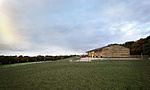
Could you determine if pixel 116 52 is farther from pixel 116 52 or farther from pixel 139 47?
pixel 139 47

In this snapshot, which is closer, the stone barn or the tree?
the stone barn

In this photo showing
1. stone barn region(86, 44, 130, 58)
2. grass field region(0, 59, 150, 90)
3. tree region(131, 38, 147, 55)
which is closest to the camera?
grass field region(0, 59, 150, 90)

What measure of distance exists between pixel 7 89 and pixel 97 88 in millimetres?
3546

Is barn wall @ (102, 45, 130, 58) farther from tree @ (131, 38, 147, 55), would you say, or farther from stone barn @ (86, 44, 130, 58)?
tree @ (131, 38, 147, 55)

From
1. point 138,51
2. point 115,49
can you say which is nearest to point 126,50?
point 115,49

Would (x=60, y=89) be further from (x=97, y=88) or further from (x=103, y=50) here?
(x=103, y=50)

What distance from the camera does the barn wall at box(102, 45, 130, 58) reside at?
24.1m

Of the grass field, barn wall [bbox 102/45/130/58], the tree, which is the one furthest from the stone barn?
the grass field

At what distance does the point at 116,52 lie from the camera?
2420cm

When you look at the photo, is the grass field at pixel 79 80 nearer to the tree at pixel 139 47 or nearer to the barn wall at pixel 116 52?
the barn wall at pixel 116 52

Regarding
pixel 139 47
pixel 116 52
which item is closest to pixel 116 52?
pixel 116 52

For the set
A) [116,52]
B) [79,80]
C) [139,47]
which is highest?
[139,47]

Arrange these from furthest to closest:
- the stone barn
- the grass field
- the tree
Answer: the tree, the stone barn, the grass field

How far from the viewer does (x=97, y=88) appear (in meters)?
2.91
